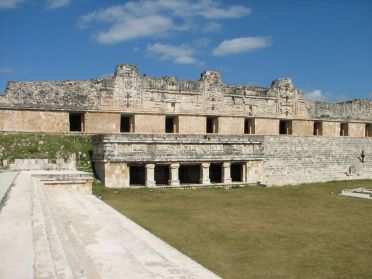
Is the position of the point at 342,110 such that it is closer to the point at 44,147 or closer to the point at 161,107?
the point at 161,107

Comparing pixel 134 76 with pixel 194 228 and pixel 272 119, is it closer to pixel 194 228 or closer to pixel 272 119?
pixel 272 119

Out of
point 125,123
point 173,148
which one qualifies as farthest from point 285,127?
point 173,148

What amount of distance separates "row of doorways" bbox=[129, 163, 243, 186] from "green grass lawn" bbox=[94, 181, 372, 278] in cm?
270

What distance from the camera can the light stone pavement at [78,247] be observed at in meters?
3.67

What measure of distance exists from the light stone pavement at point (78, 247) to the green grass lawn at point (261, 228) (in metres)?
0.74

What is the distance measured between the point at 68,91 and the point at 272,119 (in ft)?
42.1

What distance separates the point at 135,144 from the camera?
17562 mm

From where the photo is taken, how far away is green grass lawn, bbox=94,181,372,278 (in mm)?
6812

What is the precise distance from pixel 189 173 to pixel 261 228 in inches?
426

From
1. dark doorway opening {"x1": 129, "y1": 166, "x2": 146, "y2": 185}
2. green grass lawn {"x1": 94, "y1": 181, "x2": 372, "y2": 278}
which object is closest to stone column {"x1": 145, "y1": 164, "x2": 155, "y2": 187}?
green grass lawn {"x1": 94, "y1": 181, "x2": 372, "y2": 278}

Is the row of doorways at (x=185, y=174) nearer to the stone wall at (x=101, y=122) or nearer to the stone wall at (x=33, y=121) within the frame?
the stone wall at (x=101, y=122)

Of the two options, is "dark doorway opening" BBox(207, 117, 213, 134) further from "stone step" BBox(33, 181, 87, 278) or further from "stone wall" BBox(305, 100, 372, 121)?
"stone step" BBox(33, 181, 87, 278)

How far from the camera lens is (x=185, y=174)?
20.5m

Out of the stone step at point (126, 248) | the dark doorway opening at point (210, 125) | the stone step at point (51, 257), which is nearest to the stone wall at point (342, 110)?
the dark doorway opening at point (210, 125)
